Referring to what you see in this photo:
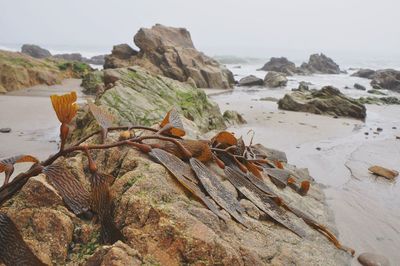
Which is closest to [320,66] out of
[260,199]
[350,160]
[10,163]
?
[350,160]

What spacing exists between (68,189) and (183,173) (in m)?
0.69

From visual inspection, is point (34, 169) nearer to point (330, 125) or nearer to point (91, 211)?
point (91, 211)

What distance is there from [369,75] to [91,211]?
38.8 m

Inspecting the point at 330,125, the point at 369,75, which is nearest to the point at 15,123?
the point at 330,125

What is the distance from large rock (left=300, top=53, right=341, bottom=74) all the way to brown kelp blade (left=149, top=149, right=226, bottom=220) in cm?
4045

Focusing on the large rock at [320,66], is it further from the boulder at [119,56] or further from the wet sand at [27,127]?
the wet sand at [27,127]

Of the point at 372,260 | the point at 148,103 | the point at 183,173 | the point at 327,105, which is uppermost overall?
the point at 183,173

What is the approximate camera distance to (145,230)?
1.72 meters

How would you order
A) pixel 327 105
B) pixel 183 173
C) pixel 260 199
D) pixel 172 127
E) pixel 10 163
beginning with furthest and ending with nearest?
pixel 327 105, pixel 260 199, pixel 172 127, pixel 183 173, pixel 10 163

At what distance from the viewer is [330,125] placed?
32.4ft

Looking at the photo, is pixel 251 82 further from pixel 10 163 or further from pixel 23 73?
pixel 10 163

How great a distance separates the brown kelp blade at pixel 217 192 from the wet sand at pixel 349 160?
1278mm

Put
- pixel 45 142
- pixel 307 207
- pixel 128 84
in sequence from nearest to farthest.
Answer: pixel 307 207, pixel 45 142, pixel 128 84

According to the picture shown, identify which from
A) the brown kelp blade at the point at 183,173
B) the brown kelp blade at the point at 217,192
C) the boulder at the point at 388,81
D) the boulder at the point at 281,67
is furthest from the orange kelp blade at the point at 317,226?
the boulder at the point at 281,67
